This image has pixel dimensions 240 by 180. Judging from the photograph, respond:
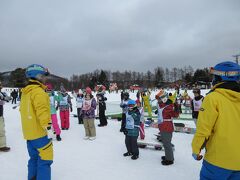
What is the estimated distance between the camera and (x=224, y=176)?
9.57 feet

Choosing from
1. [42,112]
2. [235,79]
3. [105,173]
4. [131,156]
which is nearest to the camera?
[235,79]

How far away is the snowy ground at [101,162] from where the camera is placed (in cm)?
522

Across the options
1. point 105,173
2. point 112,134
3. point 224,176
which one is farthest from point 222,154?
point 112,134

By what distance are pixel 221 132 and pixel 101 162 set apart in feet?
12.8

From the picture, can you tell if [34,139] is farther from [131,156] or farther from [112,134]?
[112,134]

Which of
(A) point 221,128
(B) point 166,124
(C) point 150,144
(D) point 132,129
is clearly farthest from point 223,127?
(C) point 150,144

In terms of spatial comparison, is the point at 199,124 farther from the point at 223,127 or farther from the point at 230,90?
the point at 230,90

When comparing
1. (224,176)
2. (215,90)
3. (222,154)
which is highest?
(215,90)

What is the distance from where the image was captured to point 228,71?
3.09 meters

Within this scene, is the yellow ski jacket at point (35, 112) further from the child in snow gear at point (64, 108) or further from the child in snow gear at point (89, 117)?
the child in snow gear at point (64, 108)

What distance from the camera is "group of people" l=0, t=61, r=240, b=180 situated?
290cm

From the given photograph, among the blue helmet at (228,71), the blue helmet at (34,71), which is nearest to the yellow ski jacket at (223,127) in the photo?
the blue helmet at (228,71)

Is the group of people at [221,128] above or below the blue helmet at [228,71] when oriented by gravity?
below

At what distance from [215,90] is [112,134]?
22.8ft
